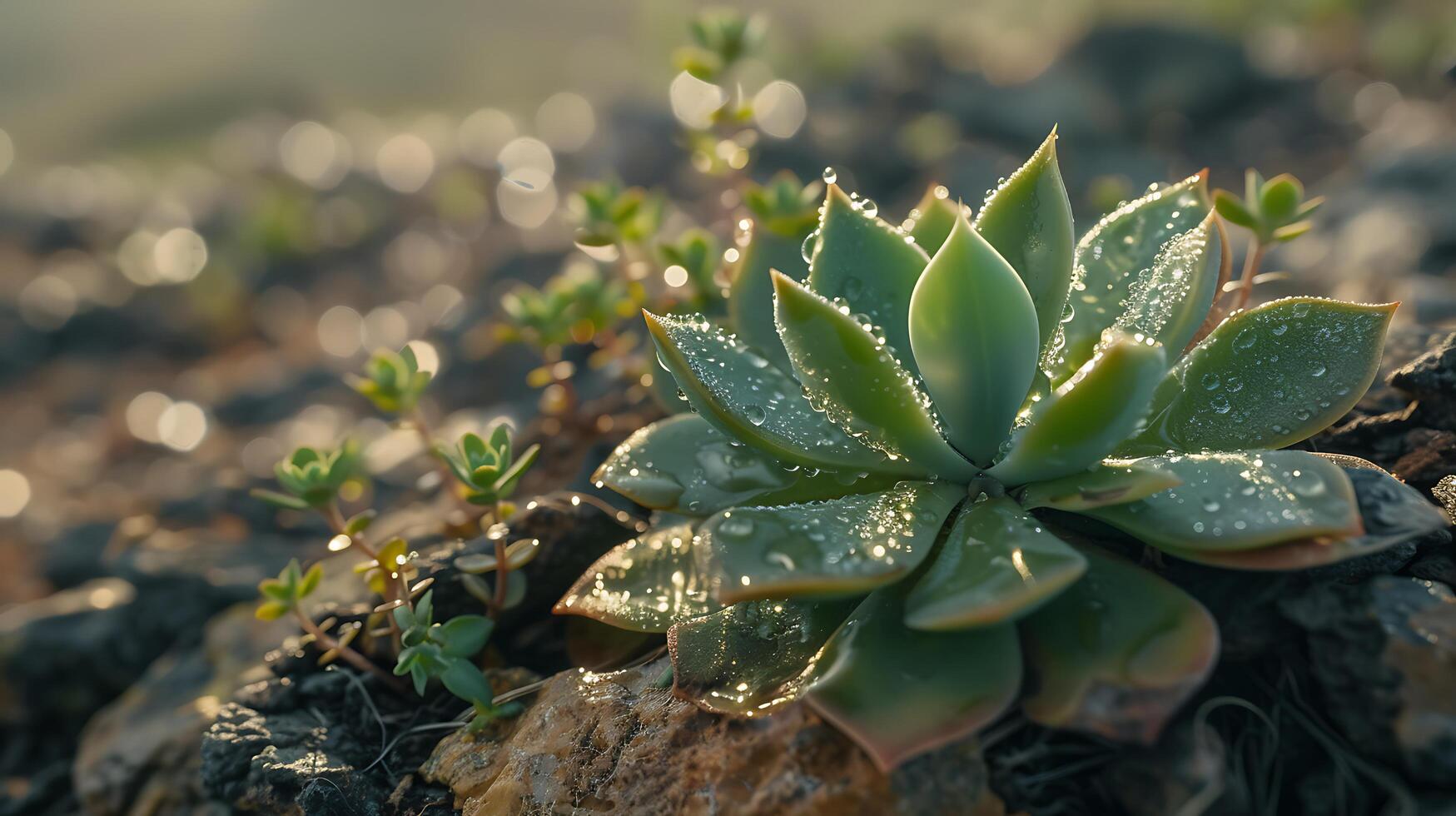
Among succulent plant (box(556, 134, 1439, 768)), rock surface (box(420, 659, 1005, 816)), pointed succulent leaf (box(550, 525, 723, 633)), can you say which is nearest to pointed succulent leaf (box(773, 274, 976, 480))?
succulent plant (box(556, 134, 1439, 768))

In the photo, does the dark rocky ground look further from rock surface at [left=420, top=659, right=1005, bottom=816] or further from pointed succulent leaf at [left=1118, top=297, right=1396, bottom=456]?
pointed succulent leaf at [left=1118, top=297, right=1396, bottom=456]

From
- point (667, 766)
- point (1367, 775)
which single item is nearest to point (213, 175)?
point (667, 766)

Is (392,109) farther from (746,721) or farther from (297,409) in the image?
(746,721)

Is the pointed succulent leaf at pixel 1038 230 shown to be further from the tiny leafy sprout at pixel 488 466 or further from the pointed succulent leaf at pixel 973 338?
the tiny leafy sprout at pixel 488 466

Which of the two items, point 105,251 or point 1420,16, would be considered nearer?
point 1420,16

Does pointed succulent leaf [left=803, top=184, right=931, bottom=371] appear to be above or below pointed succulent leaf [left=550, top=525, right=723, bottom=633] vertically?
above

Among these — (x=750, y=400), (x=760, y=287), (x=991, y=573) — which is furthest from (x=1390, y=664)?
(x=760, y=287)

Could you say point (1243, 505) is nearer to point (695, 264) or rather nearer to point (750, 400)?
point (750, 400)
